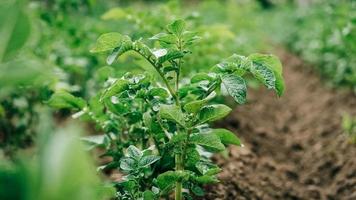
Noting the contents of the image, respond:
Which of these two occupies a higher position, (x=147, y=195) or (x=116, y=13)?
(x=116, y=13)

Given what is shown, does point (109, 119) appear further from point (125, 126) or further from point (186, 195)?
point (186, 195)

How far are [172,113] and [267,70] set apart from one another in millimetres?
308

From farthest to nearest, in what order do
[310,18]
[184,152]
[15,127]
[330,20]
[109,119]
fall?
[310,18] → [330,20] → [15,127] → [109,119] → [184,152]

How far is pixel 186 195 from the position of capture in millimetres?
1567

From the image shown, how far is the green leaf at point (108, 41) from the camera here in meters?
1.43

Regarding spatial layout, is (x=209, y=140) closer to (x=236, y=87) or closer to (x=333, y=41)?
(x=236, y=87)

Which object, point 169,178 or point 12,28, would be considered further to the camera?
point 169,178

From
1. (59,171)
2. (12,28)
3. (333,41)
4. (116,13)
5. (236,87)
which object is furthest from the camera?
(333,41)

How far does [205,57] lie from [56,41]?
1.10m

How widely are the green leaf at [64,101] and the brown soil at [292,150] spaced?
622 millimetres

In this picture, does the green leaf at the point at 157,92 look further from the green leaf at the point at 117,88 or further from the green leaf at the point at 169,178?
the green leaf at the point at 169,178

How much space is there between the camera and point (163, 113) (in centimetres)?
143

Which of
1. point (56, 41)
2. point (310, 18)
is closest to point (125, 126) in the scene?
point (56, 41)

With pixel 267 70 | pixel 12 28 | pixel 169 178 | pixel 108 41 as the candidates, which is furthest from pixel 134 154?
pixel 12 28
